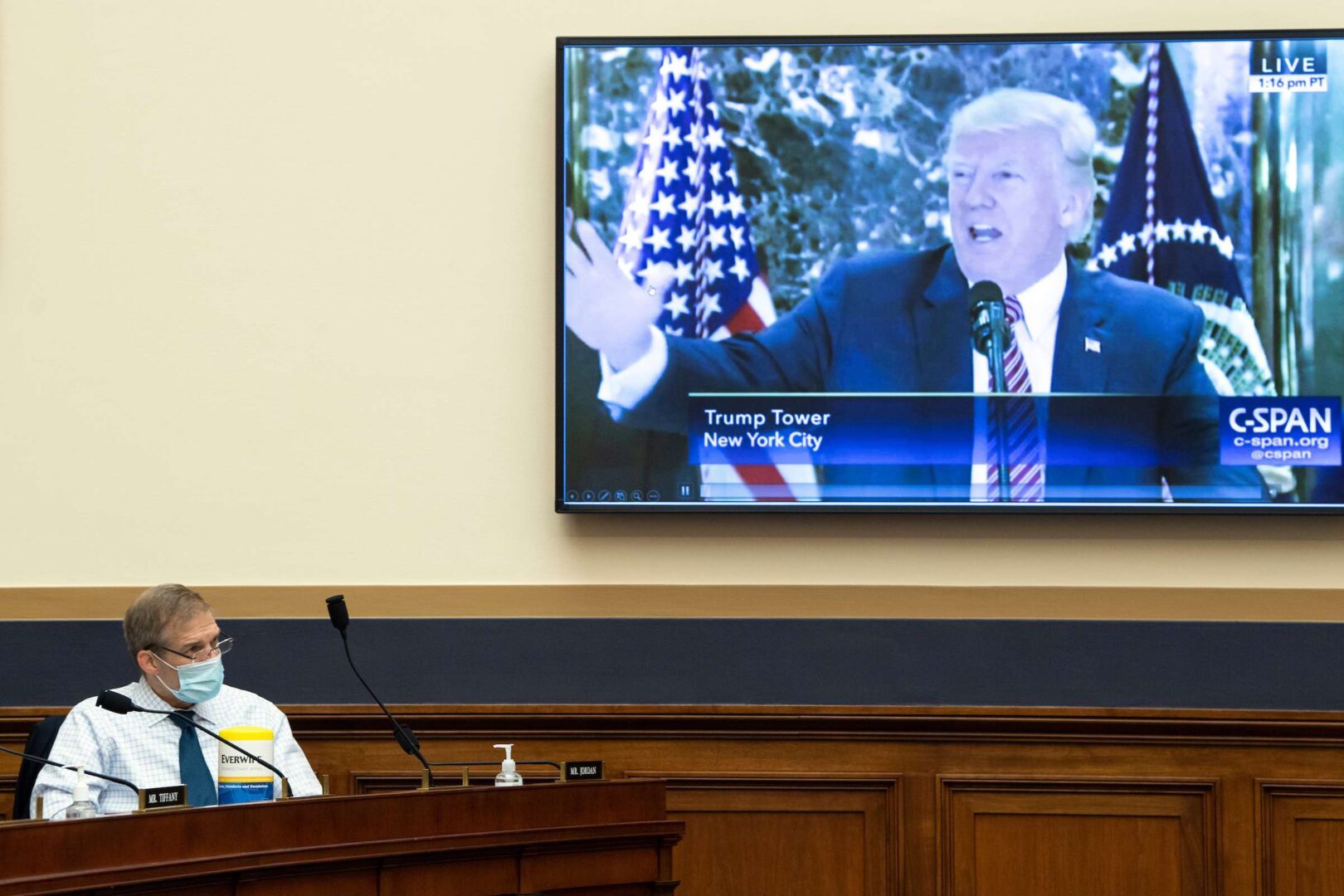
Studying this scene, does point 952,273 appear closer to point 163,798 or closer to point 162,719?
point 162,719

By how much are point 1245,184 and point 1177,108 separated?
0.91 ft

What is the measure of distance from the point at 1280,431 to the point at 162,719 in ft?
9.59

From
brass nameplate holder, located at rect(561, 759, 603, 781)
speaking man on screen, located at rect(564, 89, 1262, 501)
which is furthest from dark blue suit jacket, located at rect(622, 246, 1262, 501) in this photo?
brass nameplate holder, located at rect(561, 759, 603, 781)

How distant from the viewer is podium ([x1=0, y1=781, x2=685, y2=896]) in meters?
2.39

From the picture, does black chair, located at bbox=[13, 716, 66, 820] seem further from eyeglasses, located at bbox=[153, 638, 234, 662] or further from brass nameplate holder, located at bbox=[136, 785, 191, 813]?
brass nameplate holder, located at bbox=[136, 785, 191, 813]

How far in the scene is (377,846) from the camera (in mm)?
2721

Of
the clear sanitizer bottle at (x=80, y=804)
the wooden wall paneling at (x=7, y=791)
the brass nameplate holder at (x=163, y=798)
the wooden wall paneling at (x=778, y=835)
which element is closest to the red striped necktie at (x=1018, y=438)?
the wooden wall paneling at (x=778, y=835)

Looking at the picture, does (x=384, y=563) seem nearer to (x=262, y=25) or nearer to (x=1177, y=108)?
(x=262, y=25)

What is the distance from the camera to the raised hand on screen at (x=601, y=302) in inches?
165

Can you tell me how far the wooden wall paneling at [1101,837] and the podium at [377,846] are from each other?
4.07 feet

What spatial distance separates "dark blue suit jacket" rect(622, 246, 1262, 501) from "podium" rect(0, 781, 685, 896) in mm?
1341

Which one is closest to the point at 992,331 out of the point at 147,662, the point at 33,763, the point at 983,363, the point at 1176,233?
the point at 983,363

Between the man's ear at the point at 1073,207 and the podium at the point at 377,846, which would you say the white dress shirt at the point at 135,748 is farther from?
the man's ear at the point at 1073,207

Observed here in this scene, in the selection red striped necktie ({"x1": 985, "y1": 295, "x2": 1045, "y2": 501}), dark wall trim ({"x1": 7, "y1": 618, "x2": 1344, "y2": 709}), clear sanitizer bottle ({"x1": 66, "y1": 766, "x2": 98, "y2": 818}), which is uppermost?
red striped necktie ({"x1": 985, "y1": 295, "x2": 1045, "y2": 501})
